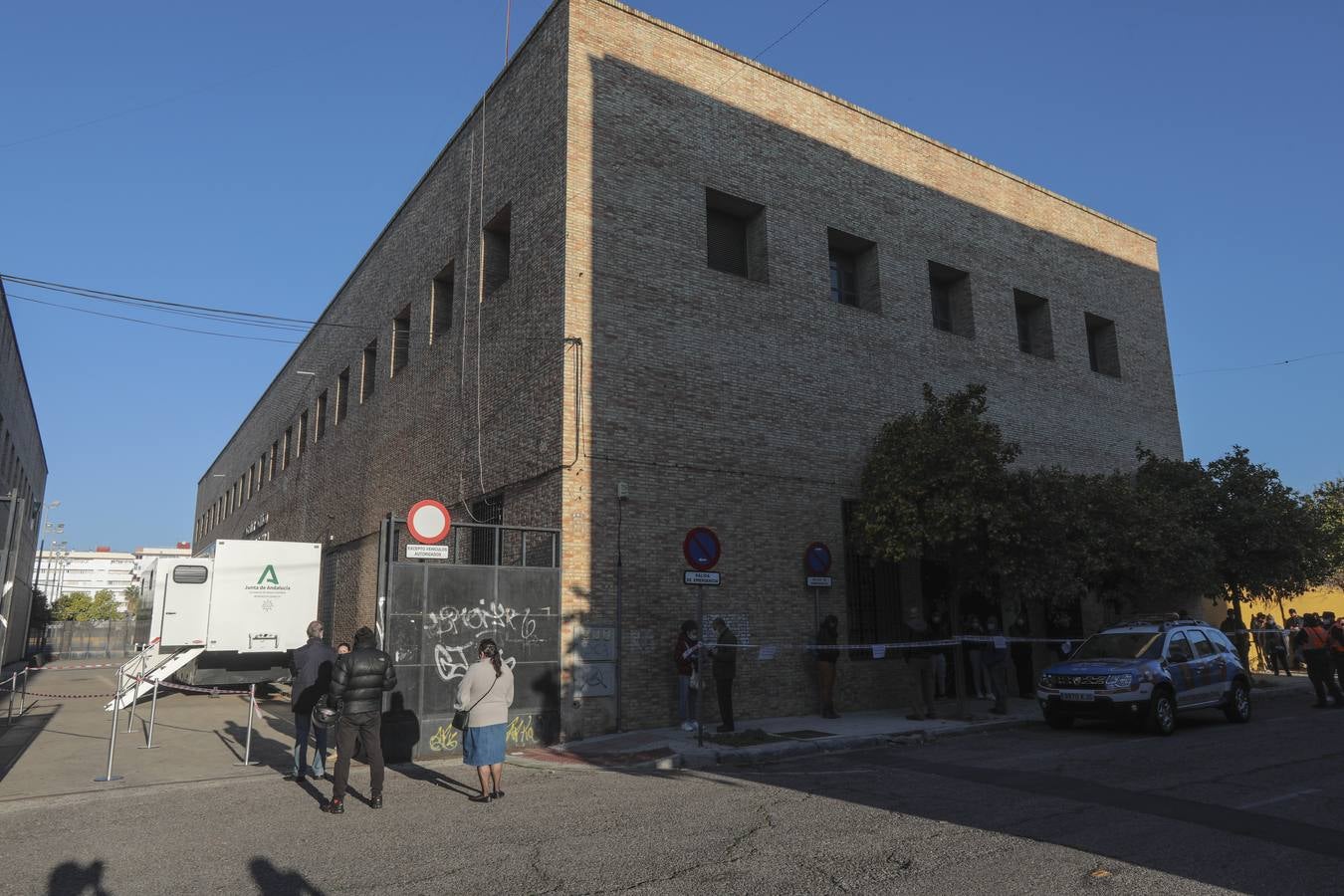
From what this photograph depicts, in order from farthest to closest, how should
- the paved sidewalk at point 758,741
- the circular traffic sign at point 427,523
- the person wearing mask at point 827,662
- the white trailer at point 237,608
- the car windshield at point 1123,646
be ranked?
the white trailer at point 237,608, the person wearing mask at point 827,662, the car windshield at point 1123,646, the circular traffic sign at point 427,523, the paved sidewalk at point 758,741

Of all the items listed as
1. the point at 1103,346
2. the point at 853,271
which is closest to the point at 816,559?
the point at 853,271

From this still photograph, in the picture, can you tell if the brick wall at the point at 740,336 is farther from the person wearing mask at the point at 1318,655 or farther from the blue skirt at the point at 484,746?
the person wearing mask at the point at 1318,655

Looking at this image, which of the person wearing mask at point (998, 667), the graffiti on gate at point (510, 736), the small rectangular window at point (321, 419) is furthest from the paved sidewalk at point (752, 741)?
the small rectangular window at point (321, 419)

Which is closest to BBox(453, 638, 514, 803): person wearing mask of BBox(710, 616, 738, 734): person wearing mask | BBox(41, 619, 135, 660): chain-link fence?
BBox(710, 616, 738, 734): person wearing mask

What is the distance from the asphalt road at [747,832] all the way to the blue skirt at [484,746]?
428 mm

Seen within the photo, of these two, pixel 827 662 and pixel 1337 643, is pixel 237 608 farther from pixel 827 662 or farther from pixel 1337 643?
pixel 1337 643

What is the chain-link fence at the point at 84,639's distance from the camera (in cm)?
5112

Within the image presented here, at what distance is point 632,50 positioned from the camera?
1554cm

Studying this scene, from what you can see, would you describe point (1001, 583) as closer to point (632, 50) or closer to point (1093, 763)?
point (1093, 763)

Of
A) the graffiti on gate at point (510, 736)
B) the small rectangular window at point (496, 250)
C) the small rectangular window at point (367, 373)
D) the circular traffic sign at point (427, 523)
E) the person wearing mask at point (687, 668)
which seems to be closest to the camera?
the graffiti on gate at point (510, 736)

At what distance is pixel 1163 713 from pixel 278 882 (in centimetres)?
1161

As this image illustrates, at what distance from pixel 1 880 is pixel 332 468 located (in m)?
21.9

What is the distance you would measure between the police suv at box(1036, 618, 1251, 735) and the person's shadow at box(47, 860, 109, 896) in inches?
471

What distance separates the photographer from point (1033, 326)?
868 inches
